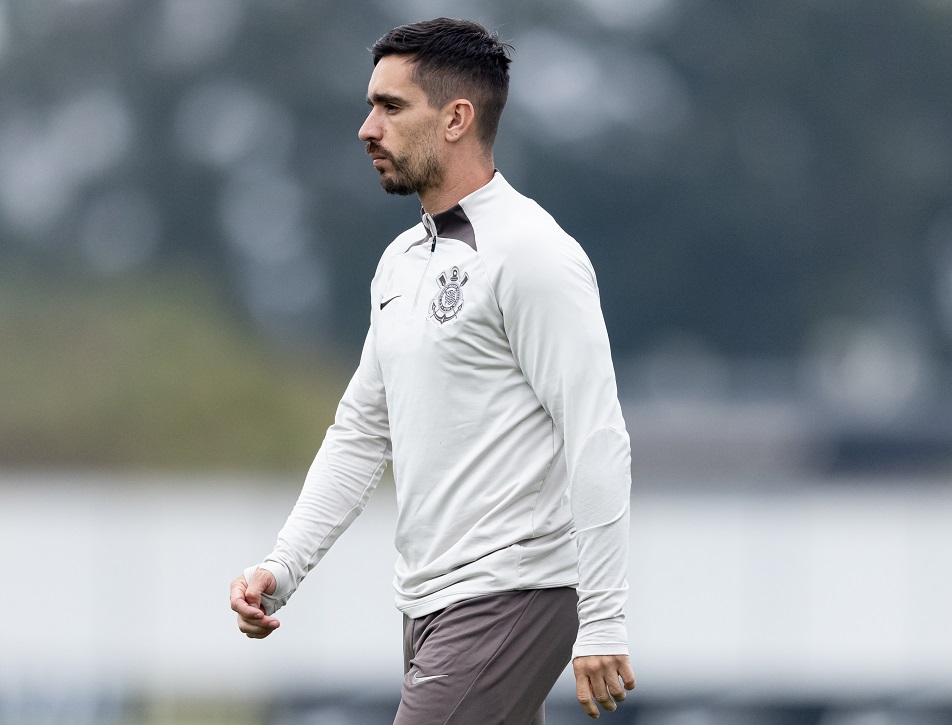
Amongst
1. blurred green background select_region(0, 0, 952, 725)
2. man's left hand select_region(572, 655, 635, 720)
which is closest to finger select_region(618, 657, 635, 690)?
man's left hand select_region(572, 655, 635, 720)

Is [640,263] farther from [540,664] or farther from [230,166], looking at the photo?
[540,664]

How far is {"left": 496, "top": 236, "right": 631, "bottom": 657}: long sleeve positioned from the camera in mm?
2877

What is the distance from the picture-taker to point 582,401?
292 centimetres

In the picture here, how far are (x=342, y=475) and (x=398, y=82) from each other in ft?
2.55

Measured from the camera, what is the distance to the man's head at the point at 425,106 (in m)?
3.14

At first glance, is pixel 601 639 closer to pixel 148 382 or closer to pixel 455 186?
pixel 455 186

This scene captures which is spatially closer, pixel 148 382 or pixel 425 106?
pixel 425 106

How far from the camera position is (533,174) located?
30.2 meters

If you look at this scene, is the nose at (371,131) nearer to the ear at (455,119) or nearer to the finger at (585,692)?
the ear at (455,119)

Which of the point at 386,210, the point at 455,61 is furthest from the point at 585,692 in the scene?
the point at 386,210

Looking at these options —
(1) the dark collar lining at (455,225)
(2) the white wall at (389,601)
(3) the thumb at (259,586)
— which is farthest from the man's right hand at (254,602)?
(2) the white wall at (389,601)

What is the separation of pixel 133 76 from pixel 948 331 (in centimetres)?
1481

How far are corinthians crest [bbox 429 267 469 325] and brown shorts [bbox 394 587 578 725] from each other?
1.61 ft

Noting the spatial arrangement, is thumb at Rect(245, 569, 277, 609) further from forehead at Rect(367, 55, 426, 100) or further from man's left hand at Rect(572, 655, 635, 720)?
forehead at Rect(367, 55, 426, 100)
